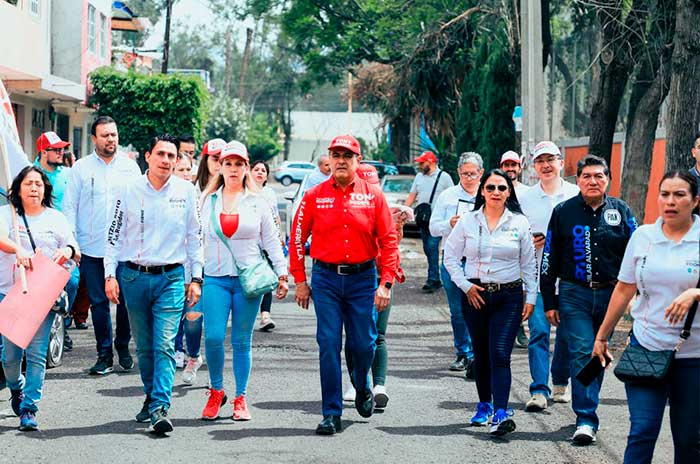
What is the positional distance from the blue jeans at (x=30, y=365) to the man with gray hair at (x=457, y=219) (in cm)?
399

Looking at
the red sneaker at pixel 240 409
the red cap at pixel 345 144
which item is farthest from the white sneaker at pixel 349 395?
the red cap at pixel 345 144

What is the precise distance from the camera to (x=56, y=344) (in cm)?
1088

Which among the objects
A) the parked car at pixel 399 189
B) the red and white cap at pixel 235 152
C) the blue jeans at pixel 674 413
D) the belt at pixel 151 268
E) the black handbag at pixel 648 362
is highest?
the parked car at pixel 399 189

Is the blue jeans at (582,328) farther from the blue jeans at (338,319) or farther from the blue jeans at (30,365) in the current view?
the blue jeans at (30,365)

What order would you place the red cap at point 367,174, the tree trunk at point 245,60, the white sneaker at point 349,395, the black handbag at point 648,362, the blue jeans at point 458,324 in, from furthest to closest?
the tree trunk at point 245,60, the blue jeans at point 458,324, the white sneaker at point 349,395, the red cap at point 367,174, the black handbag at point 648,362

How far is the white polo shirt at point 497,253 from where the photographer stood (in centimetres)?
845

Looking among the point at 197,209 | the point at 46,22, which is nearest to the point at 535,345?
the point at 197,209

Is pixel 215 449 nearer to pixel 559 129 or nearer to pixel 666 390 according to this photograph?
pixel 666 390

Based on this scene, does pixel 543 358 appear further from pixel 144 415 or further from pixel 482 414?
pixel 144 415

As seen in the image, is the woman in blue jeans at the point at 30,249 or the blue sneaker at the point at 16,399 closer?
the woman in blue jeans at the point at 30,249

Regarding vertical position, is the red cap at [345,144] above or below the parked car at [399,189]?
below

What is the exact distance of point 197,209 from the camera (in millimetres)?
8500

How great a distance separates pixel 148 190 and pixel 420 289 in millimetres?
11163

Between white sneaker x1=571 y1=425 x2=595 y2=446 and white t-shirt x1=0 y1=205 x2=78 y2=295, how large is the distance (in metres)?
3.79
